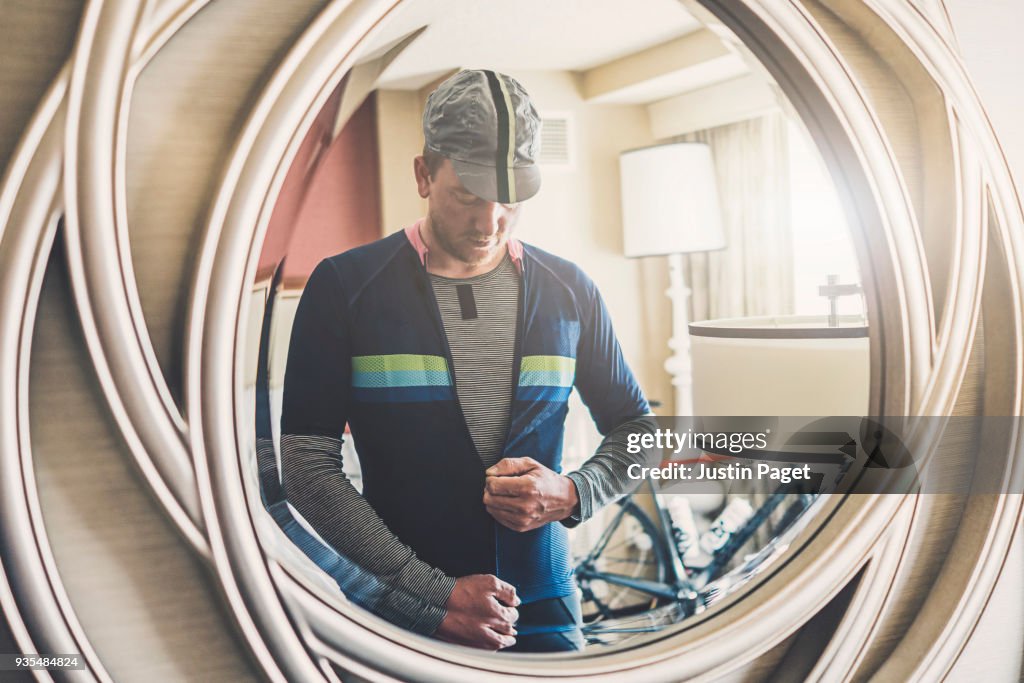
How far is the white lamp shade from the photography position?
991 millimetres

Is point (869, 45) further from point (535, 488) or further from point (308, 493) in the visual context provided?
point (308, 493)

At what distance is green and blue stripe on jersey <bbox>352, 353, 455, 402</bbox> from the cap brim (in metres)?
0.20

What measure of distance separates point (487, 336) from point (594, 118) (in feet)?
1.03

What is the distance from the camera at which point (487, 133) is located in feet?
2.97

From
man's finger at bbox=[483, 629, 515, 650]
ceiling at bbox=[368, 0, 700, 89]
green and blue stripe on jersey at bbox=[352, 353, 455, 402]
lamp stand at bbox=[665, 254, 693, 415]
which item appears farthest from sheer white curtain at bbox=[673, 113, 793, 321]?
man's finger at bbox=[483, 629, 515, 650]

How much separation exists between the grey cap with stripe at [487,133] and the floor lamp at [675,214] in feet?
0.46

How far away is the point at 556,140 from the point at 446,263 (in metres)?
0.21

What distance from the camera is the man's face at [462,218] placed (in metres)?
0.89

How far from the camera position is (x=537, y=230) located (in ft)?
3.07

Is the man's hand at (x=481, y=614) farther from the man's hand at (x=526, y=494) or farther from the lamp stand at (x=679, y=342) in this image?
the lamp stand at (x=679, y=342)

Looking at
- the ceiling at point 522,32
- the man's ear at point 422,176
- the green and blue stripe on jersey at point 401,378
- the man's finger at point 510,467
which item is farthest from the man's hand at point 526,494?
the ceiling at point 522,32

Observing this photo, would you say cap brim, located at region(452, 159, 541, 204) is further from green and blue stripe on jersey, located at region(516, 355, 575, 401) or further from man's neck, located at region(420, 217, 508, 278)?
green and blue stripe on jersey, located at region(516, 355, 575, 401)

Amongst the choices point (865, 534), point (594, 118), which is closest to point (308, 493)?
point (594, 118)

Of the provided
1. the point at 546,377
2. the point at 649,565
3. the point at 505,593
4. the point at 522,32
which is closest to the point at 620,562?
the point at 649,565
